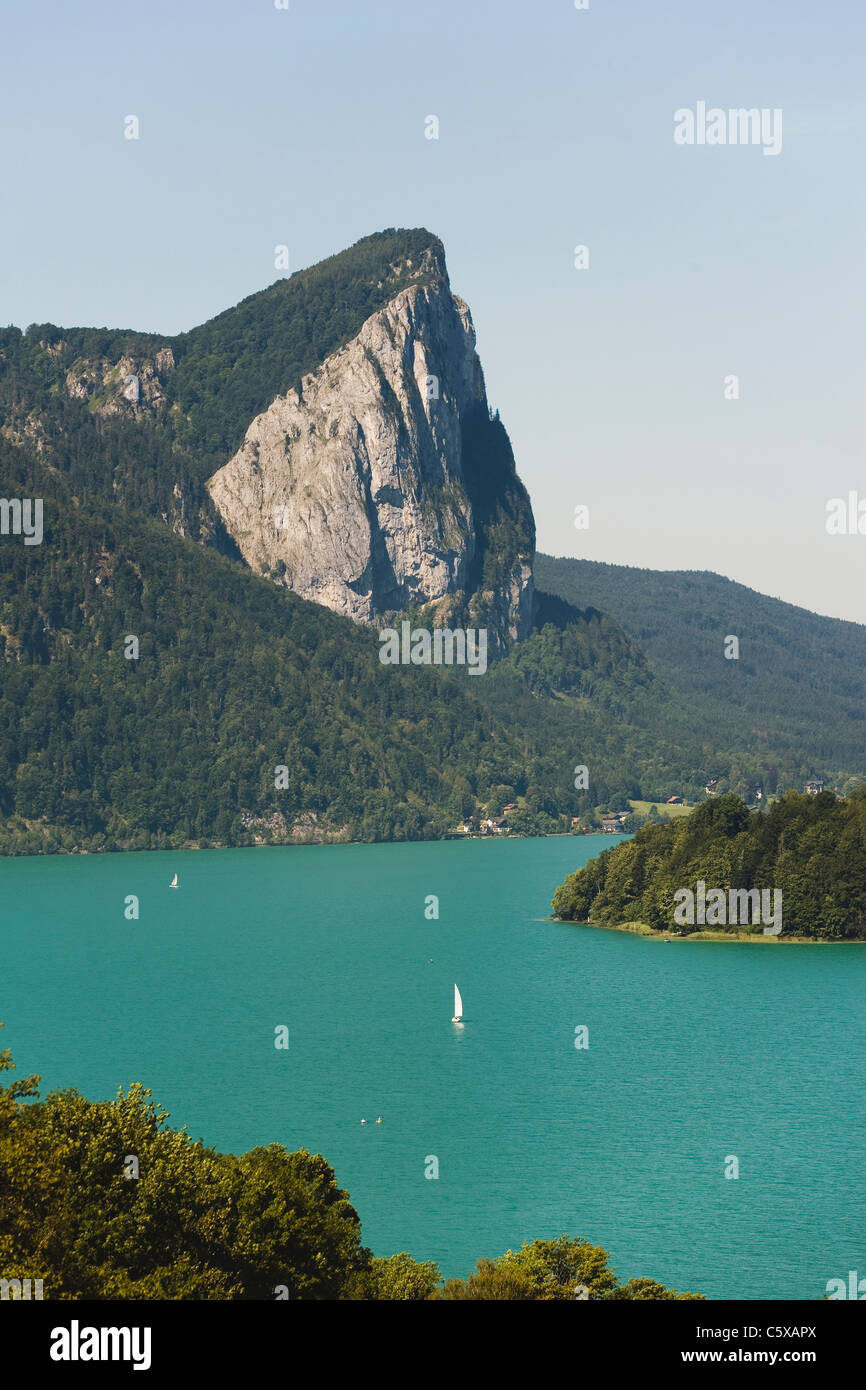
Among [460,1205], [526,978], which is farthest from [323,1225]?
[526,978]

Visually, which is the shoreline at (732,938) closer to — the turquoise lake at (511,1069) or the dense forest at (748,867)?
the dense forest at (748,867)

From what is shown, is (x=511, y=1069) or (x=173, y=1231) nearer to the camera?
(x=173, y=1231)

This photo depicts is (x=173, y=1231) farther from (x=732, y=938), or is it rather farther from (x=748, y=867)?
(x=748, y=867)

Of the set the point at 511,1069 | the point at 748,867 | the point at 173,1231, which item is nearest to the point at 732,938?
the point at 748,867

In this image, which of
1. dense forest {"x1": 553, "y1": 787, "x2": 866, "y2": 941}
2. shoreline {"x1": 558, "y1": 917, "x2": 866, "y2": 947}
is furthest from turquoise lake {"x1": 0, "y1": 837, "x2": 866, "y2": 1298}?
dense forest {"x1": 553, "y1": 787, "x2": 866, "y2": 941}

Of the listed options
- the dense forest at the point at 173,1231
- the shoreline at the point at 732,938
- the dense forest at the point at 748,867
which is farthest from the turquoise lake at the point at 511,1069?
the dense forest at the point at 173,1231
